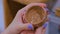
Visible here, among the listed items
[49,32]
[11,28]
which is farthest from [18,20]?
[49,32]

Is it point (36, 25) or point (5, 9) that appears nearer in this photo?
point (36, 25)

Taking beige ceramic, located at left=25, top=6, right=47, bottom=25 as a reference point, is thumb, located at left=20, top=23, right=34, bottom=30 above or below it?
below

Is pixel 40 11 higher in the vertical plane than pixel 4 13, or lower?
higher

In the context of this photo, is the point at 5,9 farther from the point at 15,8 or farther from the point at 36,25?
the point at 36,25

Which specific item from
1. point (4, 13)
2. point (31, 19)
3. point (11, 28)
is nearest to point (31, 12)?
point (31, 19)

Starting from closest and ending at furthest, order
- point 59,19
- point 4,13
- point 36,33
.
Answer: point 59,19 < point 36,33 < point 4,13

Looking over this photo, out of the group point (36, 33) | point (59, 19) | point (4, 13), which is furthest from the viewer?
point (4, 13)

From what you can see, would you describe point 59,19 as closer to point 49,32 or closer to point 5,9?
point 49,32

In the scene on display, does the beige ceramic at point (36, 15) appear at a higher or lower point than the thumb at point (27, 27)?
higher

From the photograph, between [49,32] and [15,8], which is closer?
[49,32]
